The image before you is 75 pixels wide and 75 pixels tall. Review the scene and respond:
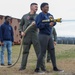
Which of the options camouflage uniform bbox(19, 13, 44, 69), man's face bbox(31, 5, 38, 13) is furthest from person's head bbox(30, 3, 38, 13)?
camouflage uniform bbox(19, 13, 44, 69)

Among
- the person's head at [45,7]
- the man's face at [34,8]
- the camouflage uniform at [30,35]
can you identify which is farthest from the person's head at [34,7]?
the person's head at [45,7]

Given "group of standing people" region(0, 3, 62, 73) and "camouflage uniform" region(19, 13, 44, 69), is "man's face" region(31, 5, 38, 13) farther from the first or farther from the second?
"camouflage uniform" region(19, 13, 44, 69)

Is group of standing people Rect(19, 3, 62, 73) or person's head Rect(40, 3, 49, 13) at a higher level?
person's head Rect(40, 3, 49, 13)

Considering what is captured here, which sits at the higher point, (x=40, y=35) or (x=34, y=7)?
(x=34, y=7)

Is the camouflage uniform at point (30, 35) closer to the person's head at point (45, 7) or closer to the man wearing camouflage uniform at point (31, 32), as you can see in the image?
the man wearing camouflage uniform at point (31, 32)

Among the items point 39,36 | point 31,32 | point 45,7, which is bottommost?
point 39,36

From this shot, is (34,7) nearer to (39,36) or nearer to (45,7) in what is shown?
(45,7)

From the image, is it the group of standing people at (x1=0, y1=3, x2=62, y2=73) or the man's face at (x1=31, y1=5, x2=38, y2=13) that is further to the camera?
the man's face at (x1=31, y1=5, x2=38, y2=13)

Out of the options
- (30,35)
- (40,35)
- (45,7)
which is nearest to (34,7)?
(45,7)

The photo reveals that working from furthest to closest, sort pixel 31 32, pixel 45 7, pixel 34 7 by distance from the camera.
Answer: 1. pixel 31 32
2. pixel 34 7
3. pixel 45 7

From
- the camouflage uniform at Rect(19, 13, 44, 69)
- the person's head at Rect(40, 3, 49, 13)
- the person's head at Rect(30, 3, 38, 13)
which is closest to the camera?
the person's head at Rect(40, 3, 49, 13)

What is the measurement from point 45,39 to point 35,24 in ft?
1.86

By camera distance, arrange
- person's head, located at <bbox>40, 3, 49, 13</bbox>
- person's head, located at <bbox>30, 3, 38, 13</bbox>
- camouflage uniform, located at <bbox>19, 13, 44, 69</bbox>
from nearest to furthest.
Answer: person's head, located at <bbox>40, 3, 49, 13</bbox> → person's head, located at <bbox>30, 3, 38, 13</bbox> → camouflage uniform, located at <bbox>19, 13, 44, 69</bbox>

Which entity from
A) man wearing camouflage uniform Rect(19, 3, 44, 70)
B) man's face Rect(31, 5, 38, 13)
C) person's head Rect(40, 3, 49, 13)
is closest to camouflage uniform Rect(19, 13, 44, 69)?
man wearing camouflage uniform Rect(19, 3, 44, 70)
